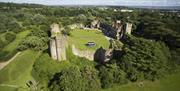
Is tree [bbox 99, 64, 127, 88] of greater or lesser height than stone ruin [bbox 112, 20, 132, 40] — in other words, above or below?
below

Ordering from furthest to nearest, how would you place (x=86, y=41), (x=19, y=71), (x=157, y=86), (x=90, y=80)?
(x=86, y=41) → (x=19, y=71) → (x=157, y=86) → (x=90, y=80)

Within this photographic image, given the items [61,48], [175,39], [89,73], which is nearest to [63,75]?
[89,73]

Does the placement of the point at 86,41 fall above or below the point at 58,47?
below

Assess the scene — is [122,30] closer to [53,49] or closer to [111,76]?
[53,49]

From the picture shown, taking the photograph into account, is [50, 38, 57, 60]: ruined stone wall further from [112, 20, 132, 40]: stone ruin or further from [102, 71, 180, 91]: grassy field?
[112, 20, 132, 40]: stone ruin

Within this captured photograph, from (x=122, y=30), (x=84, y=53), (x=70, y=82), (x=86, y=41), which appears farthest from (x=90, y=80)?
(x=122, y=30)

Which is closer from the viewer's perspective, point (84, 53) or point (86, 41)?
→ point (84, 53)

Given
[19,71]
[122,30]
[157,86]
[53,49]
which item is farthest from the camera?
[122,30]

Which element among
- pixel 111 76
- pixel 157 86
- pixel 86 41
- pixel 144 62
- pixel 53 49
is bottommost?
pixel 157 86

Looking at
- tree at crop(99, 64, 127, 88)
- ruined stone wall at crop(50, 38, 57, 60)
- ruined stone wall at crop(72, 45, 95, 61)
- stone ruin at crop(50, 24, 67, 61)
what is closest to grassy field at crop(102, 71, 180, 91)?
tree at crop(99, 64, 127, 88)

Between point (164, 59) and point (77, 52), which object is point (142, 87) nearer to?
point (164, 59)
